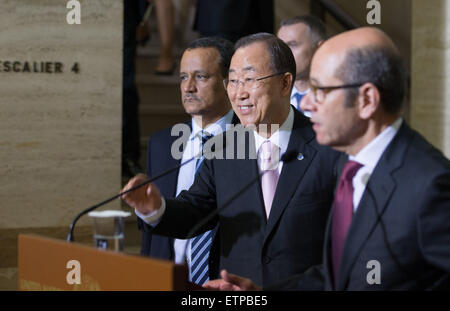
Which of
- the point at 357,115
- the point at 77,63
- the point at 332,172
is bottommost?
the point at 332,172

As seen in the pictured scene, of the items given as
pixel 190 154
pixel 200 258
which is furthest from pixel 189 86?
pixel 200 258

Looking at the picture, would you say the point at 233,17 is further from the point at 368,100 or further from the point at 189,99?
the point at 368,100

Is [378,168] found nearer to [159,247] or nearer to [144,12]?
[159,247]

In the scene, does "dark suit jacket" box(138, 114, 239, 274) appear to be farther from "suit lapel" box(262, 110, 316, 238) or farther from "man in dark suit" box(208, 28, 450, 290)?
"man in dark suit" box(208, 28, 450, 290)

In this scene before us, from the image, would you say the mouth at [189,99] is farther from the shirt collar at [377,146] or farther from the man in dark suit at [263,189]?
the shirt collar at [377,146]

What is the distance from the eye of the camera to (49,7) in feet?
14.8

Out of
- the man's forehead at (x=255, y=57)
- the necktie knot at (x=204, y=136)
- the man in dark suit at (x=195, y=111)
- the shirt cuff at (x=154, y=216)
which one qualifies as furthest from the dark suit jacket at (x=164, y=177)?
the shirt cuff at (x=154, y=216)

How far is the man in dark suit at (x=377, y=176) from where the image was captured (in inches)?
72.9

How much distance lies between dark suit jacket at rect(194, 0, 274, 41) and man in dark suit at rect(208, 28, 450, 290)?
3.32 m

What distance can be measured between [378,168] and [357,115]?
16 centimetres

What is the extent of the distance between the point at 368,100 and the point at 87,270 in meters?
0.92

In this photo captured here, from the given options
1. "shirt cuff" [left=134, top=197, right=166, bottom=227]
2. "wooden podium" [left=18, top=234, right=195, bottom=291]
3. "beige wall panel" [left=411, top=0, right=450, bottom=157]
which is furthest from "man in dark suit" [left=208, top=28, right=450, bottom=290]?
"beige wall panel" [left=411, top=0, right=450, bottom=157]

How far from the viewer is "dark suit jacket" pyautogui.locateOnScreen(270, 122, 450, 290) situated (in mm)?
1820

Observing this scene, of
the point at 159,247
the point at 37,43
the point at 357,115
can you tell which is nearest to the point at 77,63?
the point at 37,43
